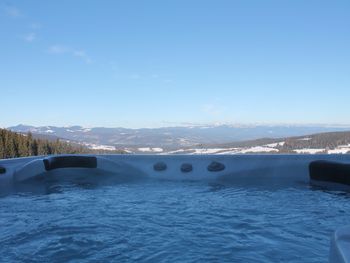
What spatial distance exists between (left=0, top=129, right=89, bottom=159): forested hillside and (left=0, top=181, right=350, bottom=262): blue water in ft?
104

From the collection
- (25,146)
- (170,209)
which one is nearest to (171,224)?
(170,209)

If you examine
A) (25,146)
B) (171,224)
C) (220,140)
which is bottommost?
(171,224)

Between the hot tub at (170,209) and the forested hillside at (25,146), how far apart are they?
A: 30.7 meters

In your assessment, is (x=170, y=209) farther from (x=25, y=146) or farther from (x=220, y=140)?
(x=25, y=146)

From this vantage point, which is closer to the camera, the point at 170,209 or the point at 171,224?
the point at 171,224

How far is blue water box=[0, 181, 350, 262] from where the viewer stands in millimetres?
1919

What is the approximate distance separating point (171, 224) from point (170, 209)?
0.43 meters

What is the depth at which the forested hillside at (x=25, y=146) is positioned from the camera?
33.0m

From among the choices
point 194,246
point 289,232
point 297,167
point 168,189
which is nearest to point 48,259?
point 194,246

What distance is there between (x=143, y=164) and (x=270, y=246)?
265 cm

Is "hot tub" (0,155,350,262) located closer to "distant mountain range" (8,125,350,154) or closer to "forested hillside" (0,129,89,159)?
"distant mountain range" (8,125,350,154)

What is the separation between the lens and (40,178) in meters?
4.39

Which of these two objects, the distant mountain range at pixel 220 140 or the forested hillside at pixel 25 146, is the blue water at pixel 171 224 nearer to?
the distant mountain range at pixel 220 140

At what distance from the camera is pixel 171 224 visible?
97.0 inches
